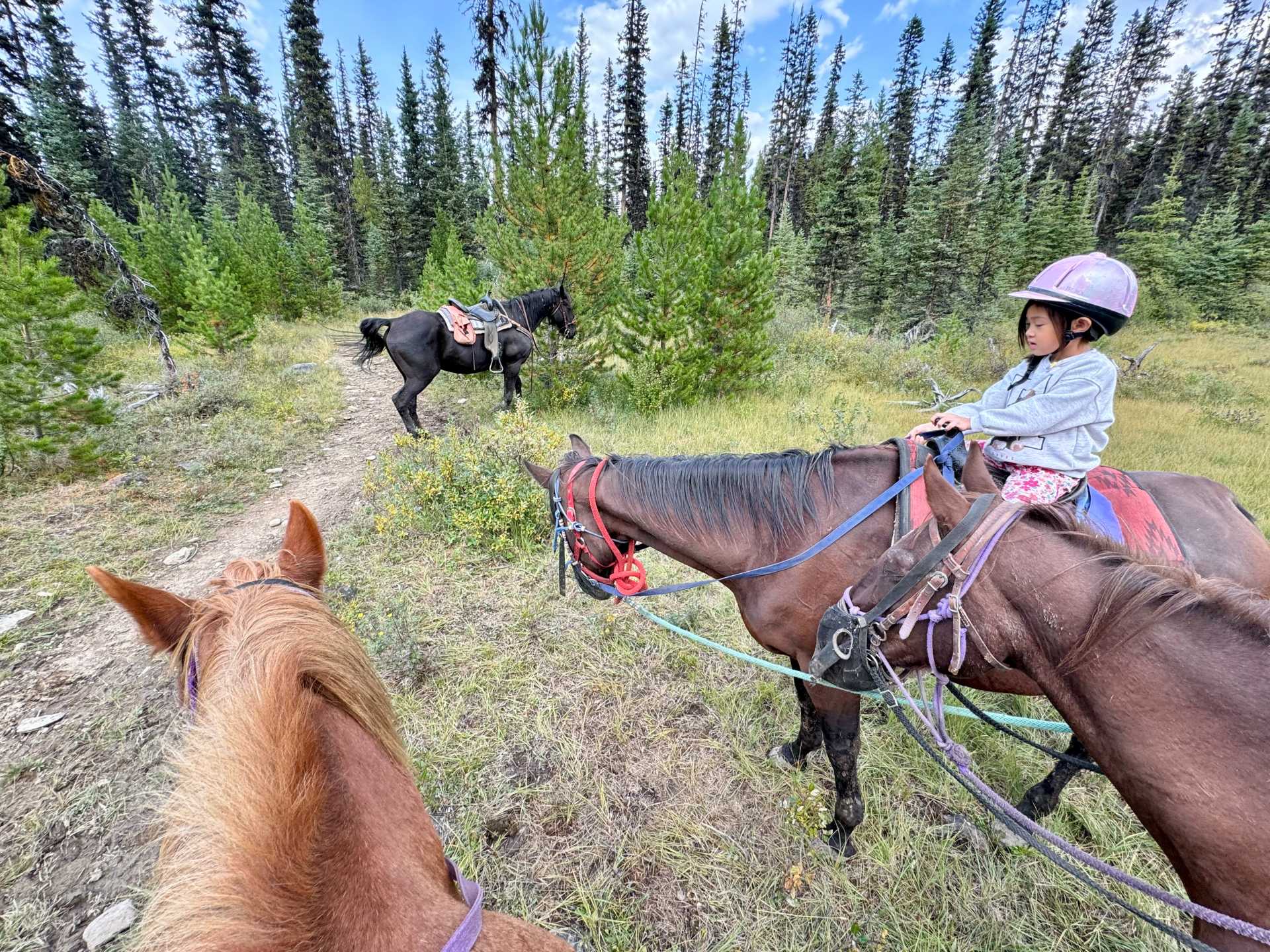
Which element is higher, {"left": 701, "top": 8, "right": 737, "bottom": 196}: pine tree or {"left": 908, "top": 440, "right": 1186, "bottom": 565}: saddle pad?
{"left": 701, "top": 8, "right": 737, "bottom": 196}: pine tree

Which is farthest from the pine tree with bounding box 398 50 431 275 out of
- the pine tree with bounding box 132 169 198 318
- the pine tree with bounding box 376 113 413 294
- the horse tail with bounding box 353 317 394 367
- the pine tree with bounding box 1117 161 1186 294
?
the pine tree with bounding box 1117 161 1186 294

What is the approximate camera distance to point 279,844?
82cm

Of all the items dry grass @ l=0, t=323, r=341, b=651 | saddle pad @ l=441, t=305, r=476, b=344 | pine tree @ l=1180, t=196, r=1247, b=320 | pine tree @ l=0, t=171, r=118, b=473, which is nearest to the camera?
dry grass @ l=0, t=323, r=341, b=651

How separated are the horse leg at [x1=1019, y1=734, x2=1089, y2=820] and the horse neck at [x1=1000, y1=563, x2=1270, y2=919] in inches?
65.8

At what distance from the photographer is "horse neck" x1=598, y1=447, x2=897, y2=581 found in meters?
2.04

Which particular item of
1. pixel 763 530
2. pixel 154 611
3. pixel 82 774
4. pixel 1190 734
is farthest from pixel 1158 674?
pixel 82 774

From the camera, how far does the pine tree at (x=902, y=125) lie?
98.7ft

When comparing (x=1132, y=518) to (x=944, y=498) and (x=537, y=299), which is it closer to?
(x=944, y=498)

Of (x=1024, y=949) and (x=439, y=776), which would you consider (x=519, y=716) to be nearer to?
(x=439, y=776)

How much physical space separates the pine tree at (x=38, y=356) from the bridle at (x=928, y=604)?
26.7 ft

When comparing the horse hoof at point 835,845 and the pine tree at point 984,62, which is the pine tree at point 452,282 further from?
the pine tree at point 984,62

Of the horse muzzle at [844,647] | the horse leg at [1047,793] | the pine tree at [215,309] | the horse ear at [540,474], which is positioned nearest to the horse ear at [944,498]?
the horse muzzle at [844,647]

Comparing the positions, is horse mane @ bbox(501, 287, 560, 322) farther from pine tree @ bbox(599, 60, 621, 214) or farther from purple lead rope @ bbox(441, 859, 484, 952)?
pine tree @ bbox(599, 60, 621, 214)

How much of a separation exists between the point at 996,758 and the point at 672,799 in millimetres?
1894
